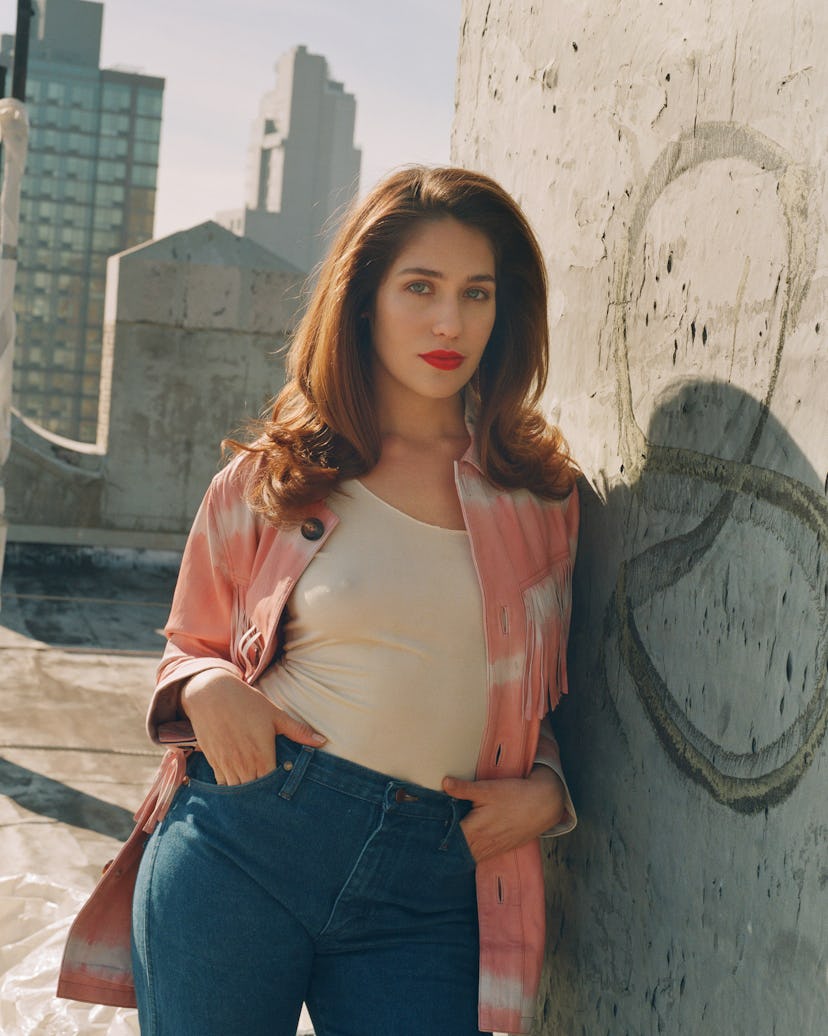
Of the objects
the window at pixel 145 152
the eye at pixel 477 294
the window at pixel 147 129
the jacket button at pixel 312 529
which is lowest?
the jacket button at pixel 312 529

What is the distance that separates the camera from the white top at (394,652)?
1.81 metres

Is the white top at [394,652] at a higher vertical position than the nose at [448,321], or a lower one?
lower

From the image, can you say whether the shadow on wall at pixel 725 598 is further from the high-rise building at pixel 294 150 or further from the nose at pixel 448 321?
the high-rise building at pixel 294 150

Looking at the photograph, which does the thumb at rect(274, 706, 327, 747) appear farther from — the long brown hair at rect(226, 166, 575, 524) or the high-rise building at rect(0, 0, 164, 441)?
the high-rise building at rect(0, 0, 164, 441)

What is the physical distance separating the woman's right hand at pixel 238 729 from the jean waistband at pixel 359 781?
2cm

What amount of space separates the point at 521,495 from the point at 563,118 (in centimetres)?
72

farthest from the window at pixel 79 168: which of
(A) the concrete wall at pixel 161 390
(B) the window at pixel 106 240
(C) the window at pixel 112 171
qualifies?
(A) the concrete wall at pixel 161 390

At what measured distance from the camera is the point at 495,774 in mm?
1890

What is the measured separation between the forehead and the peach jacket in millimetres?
286

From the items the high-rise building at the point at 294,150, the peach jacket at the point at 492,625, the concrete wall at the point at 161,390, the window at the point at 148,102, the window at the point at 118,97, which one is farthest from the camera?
the high-rise building at the point at 294,150

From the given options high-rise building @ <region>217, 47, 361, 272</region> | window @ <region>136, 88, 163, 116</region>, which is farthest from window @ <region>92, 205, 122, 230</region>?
high-rise building @ <region>217, 47, 361, 272</region>

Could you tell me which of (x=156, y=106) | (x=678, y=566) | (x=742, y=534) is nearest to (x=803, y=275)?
(x=742, y=534)

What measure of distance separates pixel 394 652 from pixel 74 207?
130 metres

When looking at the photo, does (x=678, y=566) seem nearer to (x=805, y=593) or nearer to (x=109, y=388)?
(x=805, y=593)
